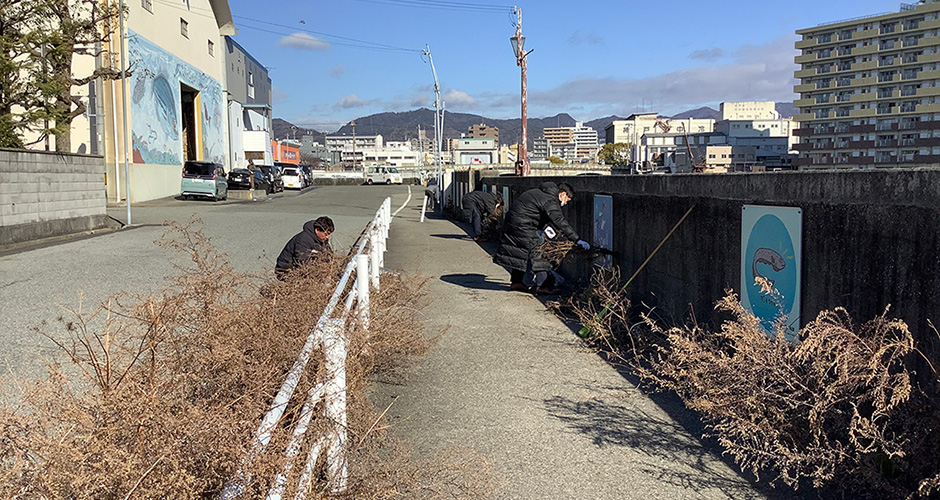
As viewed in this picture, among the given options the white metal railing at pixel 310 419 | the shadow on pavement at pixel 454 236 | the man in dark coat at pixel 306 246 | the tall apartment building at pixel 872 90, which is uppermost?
the tall apartment building at pixel 872 90

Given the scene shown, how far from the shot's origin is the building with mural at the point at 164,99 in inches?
1233

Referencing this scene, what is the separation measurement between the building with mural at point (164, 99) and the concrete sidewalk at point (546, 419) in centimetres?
2277

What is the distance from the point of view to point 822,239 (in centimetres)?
471

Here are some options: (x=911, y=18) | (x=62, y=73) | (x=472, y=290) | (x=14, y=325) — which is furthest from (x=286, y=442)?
(x=911, y=18)

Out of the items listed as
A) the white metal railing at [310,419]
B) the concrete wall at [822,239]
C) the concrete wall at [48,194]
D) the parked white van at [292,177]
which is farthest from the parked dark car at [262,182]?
the white metal railing at [310,419]

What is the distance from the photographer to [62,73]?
21.1m

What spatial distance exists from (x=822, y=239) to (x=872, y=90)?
282 feet

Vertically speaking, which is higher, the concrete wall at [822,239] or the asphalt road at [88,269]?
the concrete wall at [822,239]

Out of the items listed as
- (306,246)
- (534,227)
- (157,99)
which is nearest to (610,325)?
(534,227)

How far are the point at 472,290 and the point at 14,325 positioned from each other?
5775 millimetres

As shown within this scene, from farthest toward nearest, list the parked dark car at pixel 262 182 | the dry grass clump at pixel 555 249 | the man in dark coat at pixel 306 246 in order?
the parked dark car at pixel 262 182 < the dry grass clump at pixel 555 249 < the man in dark coat at pixel 306 246

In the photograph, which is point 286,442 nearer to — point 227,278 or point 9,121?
point 227,278

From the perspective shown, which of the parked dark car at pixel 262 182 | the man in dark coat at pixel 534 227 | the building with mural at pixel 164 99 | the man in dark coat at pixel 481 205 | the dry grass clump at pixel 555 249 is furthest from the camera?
the parked dark car at pixel 262 182

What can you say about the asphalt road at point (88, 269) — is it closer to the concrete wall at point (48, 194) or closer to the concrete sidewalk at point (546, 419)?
the concrete wall at point (48, 194)
